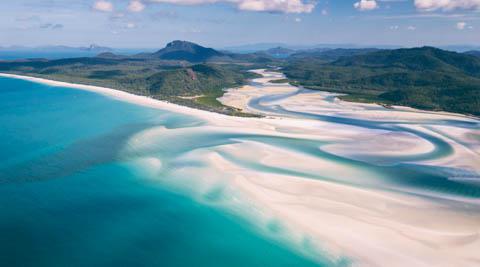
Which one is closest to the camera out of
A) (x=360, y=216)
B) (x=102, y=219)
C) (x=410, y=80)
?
(x=102, y=219)

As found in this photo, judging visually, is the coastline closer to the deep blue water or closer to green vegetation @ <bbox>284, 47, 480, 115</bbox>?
the deep blue water

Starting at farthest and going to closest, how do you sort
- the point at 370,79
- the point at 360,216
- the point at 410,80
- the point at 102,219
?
the point at 370,79 < the point at 410,80 < the point at 360,216 < the point at 102,219

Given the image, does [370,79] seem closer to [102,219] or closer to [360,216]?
[360,216]

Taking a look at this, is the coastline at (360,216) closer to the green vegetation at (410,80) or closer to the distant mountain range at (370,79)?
the distant mountain range at (370,79)

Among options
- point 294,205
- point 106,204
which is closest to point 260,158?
point 294,205

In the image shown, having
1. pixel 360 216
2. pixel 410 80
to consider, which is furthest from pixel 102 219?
pixel 410 80

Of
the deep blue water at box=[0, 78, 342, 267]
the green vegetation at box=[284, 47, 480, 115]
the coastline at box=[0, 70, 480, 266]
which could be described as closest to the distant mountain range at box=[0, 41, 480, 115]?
the green vegetation at box=[284, 47, 480, 115]

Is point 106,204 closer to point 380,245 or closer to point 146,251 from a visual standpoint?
point 146,251
